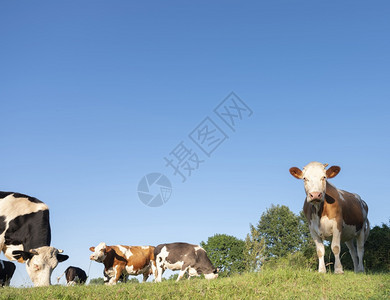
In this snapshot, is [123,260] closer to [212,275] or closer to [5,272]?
[212,275]

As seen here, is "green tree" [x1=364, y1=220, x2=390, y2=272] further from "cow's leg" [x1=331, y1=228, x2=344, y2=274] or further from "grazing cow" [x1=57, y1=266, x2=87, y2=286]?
"grazing cow" [x1=57, y1=266, x2=87, y2=286]

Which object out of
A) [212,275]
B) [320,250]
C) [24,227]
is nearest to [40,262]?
[24,227]

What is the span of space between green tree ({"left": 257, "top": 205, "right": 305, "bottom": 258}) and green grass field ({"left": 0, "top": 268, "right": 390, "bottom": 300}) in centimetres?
4099

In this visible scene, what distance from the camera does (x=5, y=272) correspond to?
58.2ft

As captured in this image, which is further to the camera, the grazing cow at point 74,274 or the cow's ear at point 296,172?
the grazing cow at point 74,274

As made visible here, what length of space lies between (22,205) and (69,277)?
1060 cm

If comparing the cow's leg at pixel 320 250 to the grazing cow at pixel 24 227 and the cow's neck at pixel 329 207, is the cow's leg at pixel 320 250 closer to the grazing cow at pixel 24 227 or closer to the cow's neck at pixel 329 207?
the cow's neck at pixel 329 207

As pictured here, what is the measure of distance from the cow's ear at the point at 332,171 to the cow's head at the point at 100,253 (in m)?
10.3

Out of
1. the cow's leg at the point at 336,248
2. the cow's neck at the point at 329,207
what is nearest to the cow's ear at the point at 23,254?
the cow's neck at the point at 329,207

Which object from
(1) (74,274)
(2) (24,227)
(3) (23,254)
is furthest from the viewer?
(1) (74,274)

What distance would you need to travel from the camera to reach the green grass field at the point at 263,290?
26.8 feet

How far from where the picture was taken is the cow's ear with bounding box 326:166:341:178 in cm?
1292

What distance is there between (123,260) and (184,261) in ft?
9.80

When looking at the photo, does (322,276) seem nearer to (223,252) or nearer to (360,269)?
(360,269)
